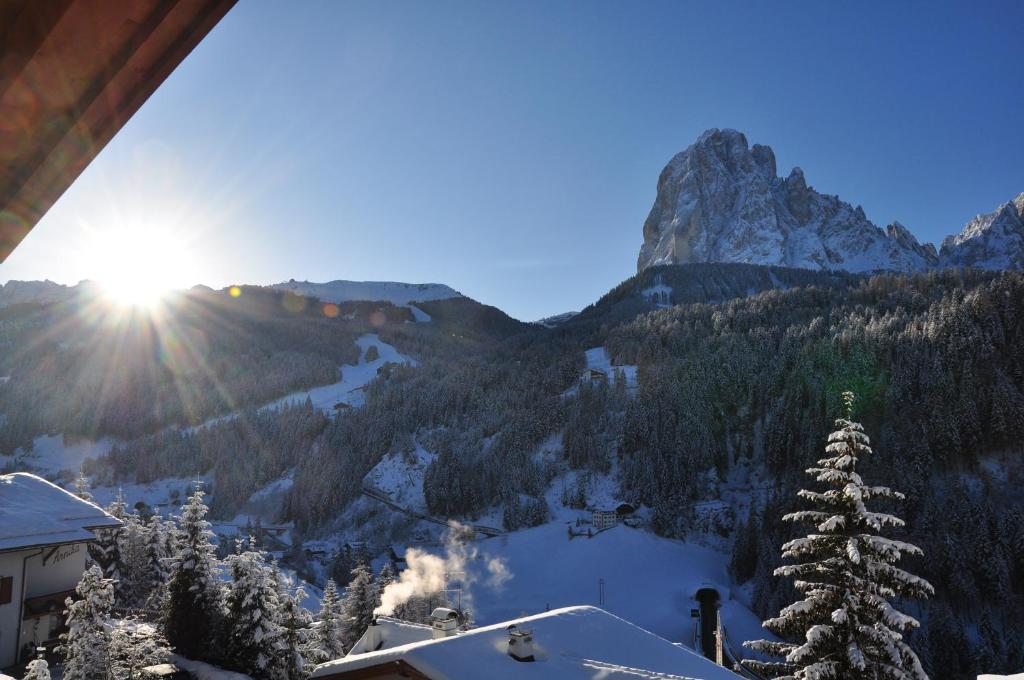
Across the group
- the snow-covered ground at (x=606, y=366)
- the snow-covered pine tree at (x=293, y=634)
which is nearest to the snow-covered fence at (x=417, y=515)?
the snow-covered ground at (x=606, y=366)

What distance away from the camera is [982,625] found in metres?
37.7

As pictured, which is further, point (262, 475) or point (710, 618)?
point (262, 475)

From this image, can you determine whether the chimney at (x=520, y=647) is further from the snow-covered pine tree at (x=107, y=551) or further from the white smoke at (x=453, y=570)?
the snow-covered pine tree at (x=107, y=551)

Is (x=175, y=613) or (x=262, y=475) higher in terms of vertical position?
(x=262, y=475)

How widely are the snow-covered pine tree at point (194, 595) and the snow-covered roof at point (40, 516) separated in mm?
3710

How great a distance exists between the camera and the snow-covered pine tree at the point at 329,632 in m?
26.5

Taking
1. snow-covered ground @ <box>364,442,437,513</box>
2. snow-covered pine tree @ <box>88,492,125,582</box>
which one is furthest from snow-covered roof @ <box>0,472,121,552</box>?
snow-covered ground @ <box>364,442,437,513</box>

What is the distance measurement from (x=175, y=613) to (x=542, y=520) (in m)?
41.0

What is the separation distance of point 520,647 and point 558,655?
1.21 m

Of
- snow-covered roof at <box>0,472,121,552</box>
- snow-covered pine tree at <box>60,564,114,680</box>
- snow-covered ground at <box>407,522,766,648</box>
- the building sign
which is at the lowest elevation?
snow-covered ground at <box>407,522,766,648</box>

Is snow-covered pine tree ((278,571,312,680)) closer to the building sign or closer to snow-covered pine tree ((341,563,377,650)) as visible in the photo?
snow-covered pine tree ((341,563,377,650))

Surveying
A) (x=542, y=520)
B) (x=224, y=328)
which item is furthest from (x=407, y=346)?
(x=542, y=520)

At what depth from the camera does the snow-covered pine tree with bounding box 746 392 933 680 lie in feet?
36.8

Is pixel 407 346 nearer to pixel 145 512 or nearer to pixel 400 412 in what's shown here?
pixel 400 412
